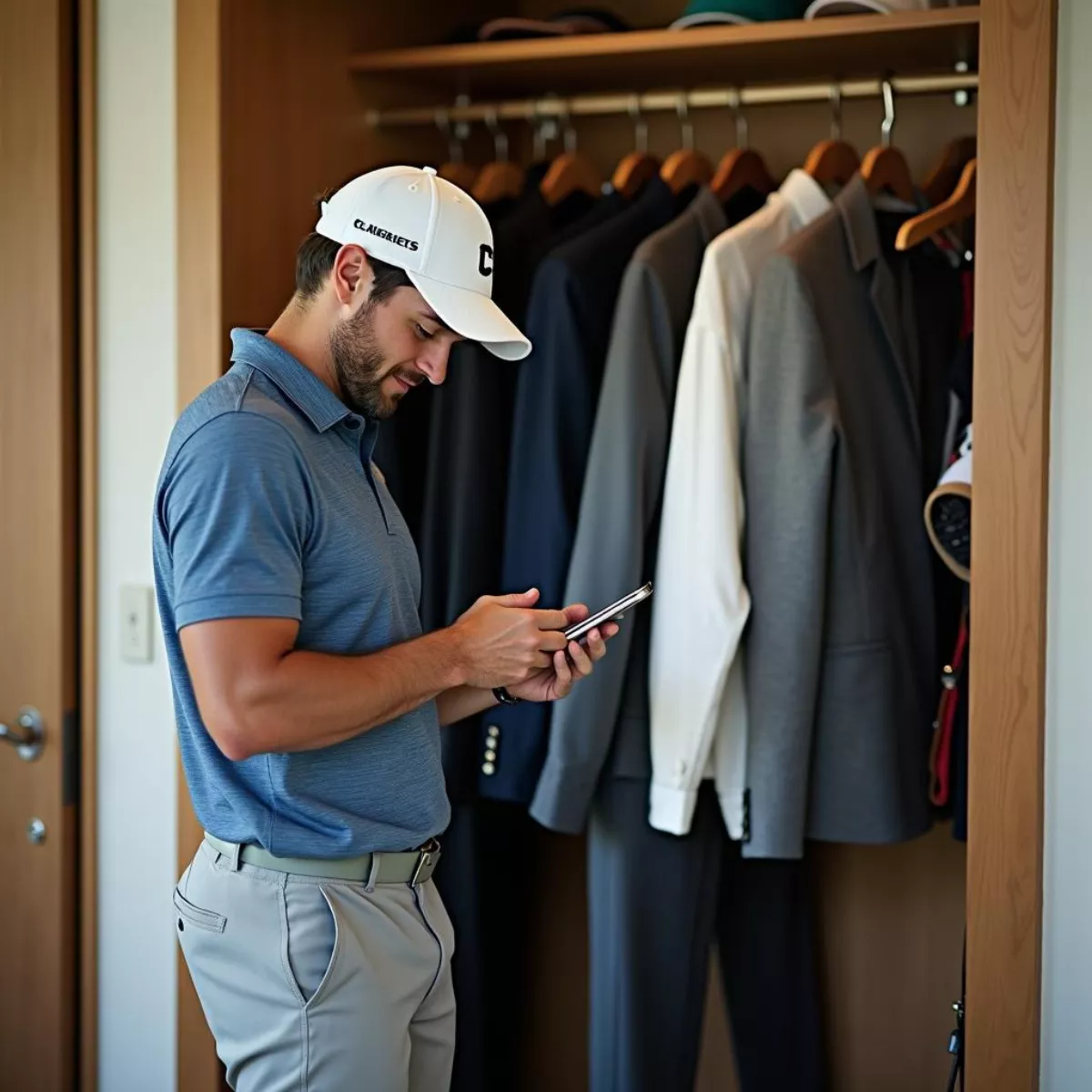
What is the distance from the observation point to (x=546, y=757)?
6.97 ft

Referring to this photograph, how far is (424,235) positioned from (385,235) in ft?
0.13

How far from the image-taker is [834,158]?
2221 millimetres

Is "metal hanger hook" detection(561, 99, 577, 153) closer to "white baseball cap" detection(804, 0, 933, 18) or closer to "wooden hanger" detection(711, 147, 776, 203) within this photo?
"wooden hanger" detection(711, 147, 776, 203)

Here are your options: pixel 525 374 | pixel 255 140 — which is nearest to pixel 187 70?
pixel 255 140

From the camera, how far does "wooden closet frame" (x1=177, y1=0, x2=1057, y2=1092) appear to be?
172cm

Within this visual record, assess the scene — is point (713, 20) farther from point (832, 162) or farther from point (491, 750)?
point (491, 750)

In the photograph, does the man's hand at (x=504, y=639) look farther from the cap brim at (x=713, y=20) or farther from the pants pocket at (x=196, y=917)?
the cap brim at (x=713, y=20)

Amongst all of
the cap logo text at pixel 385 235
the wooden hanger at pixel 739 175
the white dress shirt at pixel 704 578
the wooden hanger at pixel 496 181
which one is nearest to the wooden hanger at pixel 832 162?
the wooden hanger at pixel 739 175

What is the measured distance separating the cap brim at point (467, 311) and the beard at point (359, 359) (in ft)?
0.20

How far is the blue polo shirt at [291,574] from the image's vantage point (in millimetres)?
1346

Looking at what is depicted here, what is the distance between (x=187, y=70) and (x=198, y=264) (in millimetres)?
262

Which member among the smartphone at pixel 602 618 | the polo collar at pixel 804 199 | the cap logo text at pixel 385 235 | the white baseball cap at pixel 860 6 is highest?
the white baseball cap at pixel 860 6

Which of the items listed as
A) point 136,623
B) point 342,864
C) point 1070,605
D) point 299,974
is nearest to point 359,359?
point 342,864

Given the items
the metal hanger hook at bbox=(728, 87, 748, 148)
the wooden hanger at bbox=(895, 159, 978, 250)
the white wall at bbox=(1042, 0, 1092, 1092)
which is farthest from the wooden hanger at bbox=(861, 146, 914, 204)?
the white wall at bbox=(1042, 0, 1092, 1092)
